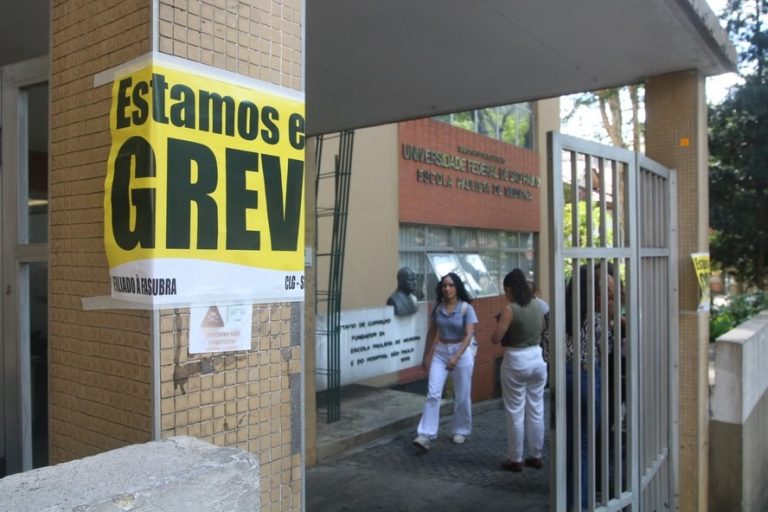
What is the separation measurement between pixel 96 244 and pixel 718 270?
1357 centimetres

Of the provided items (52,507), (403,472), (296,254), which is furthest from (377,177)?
(52,507)

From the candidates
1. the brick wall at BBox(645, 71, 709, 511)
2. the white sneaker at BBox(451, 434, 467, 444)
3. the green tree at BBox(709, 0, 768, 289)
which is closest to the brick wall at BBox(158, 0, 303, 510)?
the brick wall at BBox(645, 71, 709, 511)

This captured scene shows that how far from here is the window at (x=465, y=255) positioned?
33.6 ft

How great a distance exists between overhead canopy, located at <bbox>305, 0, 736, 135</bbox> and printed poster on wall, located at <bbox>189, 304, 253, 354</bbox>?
2.30m

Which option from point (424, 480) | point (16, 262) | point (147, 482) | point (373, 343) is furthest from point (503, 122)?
point (147, 482)

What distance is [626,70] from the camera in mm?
4855

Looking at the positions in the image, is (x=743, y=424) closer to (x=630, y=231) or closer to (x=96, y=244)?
(x=630, y=231)

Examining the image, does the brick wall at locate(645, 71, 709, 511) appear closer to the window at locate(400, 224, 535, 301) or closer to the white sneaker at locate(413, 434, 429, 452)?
the white sneaker at locate(413, 434, 429, 452)

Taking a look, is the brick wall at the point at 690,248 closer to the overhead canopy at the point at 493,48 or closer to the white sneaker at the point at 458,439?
the overhead canopy at the point at 493,48

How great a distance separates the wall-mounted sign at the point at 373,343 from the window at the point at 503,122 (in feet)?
13.2

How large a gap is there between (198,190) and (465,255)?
32.6 feet

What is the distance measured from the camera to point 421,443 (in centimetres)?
643

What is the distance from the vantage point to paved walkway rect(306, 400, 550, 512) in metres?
5.20

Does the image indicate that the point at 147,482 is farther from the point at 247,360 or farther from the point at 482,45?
the point at 482,45
